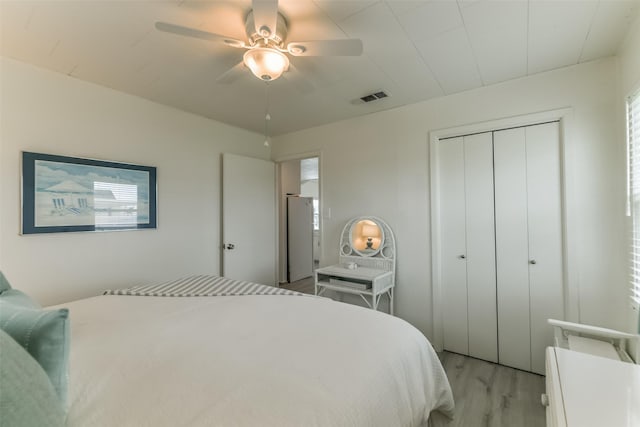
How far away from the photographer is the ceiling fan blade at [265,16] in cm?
120

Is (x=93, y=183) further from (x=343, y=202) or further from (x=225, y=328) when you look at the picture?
(x=343, y=202)

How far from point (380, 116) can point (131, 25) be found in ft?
7.22

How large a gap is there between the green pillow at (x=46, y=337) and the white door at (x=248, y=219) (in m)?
2.48

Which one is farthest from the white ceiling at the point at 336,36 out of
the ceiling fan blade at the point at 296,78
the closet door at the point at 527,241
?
the closet door at the point at 527,241

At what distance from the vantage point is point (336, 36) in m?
1.70

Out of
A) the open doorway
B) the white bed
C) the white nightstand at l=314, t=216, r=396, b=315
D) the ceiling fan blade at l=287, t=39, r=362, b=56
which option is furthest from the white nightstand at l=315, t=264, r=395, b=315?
the open doorway

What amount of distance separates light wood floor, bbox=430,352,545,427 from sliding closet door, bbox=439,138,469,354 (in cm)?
23

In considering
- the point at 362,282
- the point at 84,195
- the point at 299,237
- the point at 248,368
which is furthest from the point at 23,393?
the point at 299,237

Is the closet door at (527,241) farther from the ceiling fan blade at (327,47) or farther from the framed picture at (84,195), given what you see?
the framed picture at (84,195)

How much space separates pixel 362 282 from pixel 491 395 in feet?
4.34

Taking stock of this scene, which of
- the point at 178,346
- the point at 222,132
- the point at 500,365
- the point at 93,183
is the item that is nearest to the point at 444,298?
the point at 500,365

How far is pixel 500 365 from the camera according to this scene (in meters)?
2.32

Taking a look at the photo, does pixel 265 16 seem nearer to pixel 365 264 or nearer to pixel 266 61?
pixel 266 61

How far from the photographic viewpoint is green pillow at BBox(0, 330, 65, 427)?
0.52 metres
